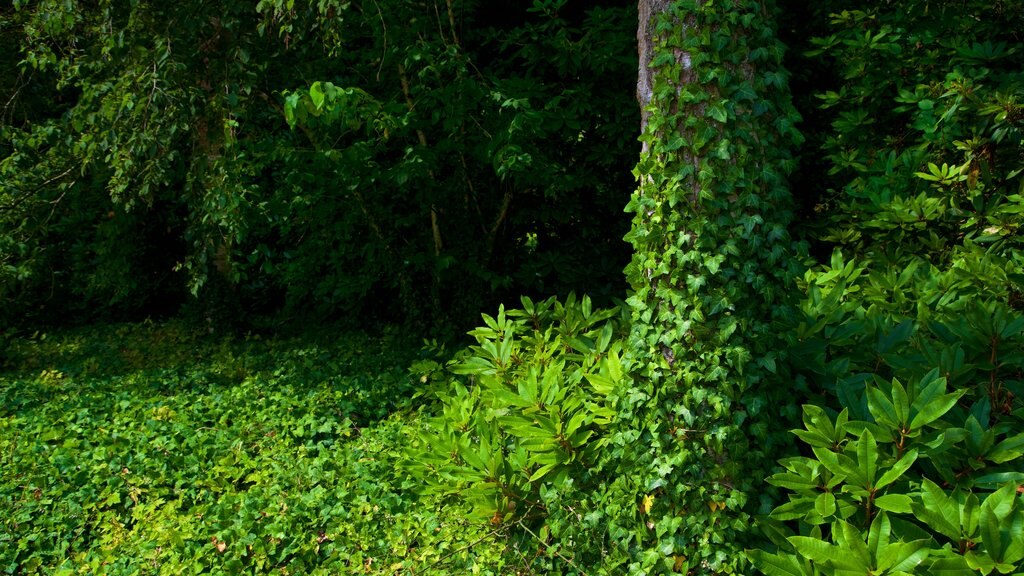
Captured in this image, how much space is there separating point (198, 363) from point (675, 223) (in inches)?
237

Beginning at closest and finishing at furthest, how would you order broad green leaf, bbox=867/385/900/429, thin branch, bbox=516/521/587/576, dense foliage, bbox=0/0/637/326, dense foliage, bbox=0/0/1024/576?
broad green leaf, bbox=867/385/900/429 < dense foliage, bbox=0/0/1024/576 < thin branch, bbox=516/521/587/576 < dense foliage, bbox=0/0/637/326

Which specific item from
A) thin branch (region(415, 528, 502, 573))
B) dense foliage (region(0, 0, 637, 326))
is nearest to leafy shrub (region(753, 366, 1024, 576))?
thin branch (region(415, 528, 502, 573))

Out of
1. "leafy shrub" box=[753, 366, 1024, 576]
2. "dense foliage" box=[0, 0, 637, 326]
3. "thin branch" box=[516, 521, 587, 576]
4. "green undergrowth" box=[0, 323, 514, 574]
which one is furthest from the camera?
"dense foliage" box=[0, 0, 637, 326]

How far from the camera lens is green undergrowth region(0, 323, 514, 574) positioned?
362 cm

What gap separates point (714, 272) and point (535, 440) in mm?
1018

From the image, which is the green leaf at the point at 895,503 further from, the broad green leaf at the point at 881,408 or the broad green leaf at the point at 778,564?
the broad green leaf at the point at 778,564

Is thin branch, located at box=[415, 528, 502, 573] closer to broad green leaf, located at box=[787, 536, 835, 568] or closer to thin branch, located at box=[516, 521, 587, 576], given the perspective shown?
thin branch, located at box=[516, 521, 587, 576]

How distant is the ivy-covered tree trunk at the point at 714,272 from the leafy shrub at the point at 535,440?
0.32 metres

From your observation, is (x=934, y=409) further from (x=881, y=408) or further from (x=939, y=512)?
(x=939, y=512)

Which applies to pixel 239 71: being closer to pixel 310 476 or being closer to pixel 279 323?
pixel 310 476

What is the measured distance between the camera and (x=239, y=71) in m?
5.29

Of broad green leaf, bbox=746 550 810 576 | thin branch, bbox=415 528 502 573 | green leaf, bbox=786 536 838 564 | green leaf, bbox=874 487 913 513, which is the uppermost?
green leaf, bbox=874 487 913 513

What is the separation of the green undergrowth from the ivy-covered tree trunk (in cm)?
99

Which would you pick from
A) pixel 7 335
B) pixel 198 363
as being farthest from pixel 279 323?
pixel 7 335
